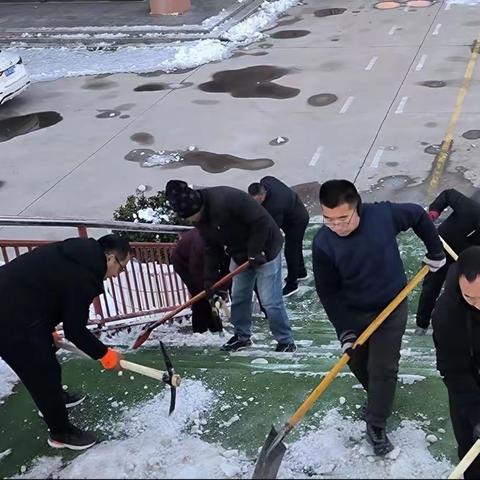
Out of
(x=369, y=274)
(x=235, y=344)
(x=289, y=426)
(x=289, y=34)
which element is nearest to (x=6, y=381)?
(x=235, y=344)

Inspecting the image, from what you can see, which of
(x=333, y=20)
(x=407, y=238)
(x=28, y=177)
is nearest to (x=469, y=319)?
(x=407, y=238)

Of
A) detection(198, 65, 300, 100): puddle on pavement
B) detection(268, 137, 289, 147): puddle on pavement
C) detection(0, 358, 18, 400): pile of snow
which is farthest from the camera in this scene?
detection(198, 65, 300, 100): puddle on pavement

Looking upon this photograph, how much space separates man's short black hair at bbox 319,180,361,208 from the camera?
3.86 m

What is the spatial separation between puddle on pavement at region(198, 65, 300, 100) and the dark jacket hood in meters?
10.0

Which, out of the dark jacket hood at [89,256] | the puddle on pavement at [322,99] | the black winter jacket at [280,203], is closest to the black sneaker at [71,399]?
the dark jacket hood at [89,256]

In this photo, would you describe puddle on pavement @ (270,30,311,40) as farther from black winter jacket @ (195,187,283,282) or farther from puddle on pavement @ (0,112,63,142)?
black winter jacket @ (195,187,283,282)

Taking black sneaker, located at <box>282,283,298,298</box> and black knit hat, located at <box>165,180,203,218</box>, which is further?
black sneaker, located at <box>282,283,298,298</box>

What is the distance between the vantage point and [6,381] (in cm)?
533

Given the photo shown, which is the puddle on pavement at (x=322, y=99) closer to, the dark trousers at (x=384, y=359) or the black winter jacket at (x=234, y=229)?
the black winter jacket at (x=234, y=229)

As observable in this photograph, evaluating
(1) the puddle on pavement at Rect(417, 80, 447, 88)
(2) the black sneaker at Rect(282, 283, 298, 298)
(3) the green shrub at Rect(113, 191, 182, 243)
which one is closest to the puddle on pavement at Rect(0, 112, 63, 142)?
(3) the green shrub at Rect(113, 191, 182, 243)

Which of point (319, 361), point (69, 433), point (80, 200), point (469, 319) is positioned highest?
point (469, 319)

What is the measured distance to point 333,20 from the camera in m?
18.9

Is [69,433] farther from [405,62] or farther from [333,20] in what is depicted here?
[333,20]

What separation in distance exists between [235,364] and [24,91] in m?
11.7
